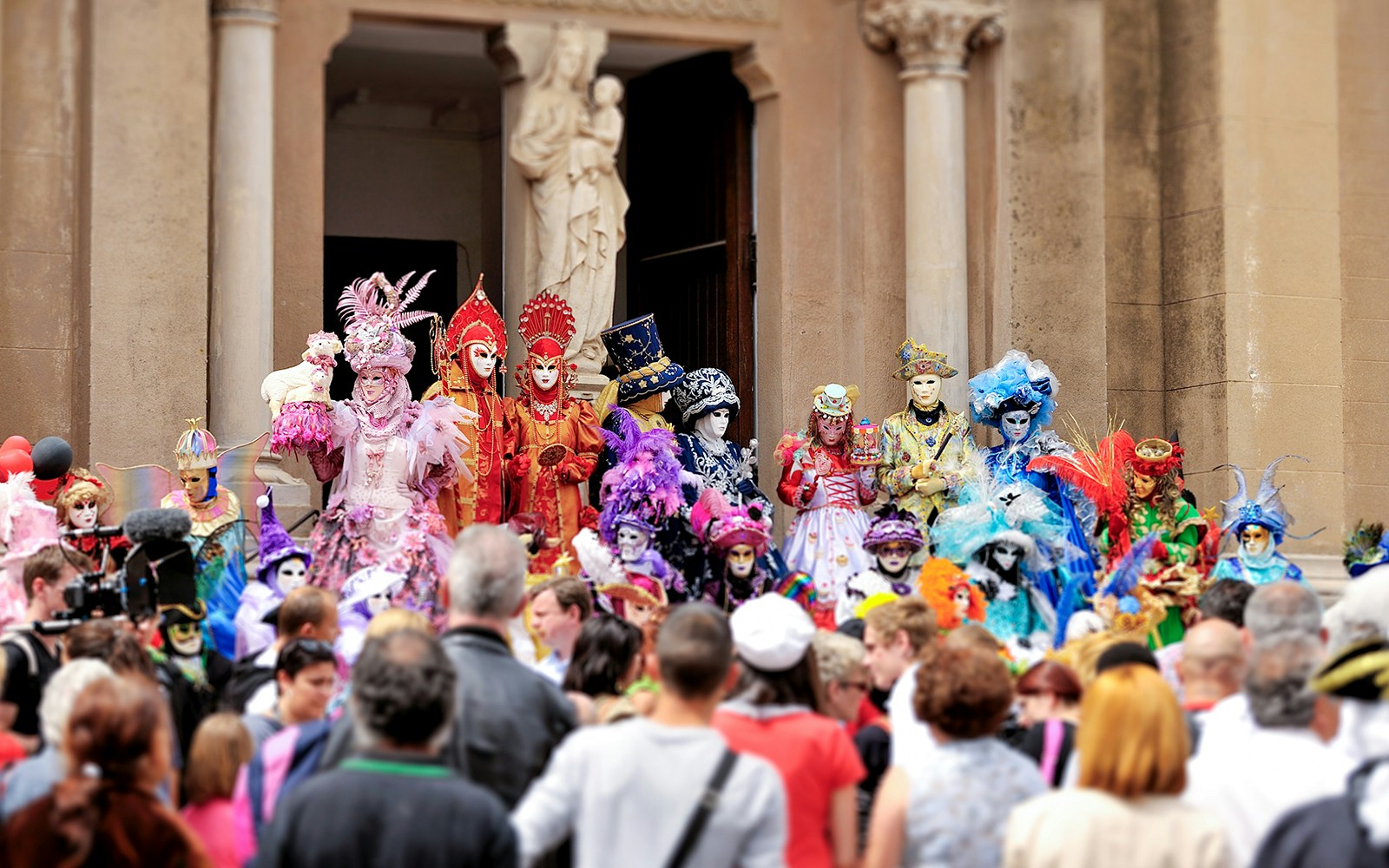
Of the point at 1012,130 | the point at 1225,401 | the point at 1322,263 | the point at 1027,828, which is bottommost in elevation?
the point at 1027,828

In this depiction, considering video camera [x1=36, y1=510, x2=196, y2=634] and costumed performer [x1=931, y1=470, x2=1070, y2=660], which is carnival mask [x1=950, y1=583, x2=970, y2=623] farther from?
video camera [x1=36, y1=510, x2=196, y2=634]

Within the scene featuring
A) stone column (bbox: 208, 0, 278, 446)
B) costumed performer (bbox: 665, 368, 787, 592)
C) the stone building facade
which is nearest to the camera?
costumed performer (bbox: 665, 368, 787, 592)

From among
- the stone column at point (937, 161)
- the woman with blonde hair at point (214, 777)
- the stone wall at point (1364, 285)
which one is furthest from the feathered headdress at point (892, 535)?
the stone wall at point (1364, 285)

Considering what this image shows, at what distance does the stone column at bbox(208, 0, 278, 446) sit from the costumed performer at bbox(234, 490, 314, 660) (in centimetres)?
194

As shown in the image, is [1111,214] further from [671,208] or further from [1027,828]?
[1027,828]

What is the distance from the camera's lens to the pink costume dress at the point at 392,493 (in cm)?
962

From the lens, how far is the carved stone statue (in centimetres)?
1244

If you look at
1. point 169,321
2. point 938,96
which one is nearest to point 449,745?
point 169,321

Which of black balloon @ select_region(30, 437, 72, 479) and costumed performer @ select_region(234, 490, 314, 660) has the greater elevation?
black balloon @ select_region(30, 437, 72, 479)

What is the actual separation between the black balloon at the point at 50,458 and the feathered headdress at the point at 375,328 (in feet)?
4.47

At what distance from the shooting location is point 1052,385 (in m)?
11.2

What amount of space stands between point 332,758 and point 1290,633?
2.26 meters

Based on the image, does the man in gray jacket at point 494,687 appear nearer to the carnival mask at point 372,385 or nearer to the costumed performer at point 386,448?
the costumed performer at point 386,448

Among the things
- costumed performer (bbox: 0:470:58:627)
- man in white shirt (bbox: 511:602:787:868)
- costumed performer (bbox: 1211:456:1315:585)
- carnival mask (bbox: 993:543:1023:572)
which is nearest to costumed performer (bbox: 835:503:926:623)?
carnival mask (bbox: 993:543:1023:572)
